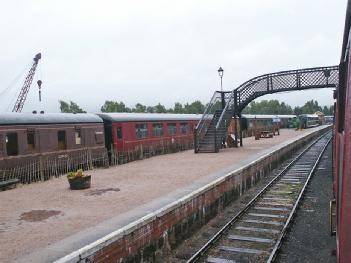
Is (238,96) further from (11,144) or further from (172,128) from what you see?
(11,144)

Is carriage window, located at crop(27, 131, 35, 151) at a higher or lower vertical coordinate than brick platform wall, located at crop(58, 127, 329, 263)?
higher

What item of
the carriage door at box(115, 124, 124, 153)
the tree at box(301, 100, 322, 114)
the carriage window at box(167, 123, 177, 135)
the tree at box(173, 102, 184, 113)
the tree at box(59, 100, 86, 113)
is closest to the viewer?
the carriage door at box(115, 124, 124, 153)

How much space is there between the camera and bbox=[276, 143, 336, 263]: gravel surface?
833cm

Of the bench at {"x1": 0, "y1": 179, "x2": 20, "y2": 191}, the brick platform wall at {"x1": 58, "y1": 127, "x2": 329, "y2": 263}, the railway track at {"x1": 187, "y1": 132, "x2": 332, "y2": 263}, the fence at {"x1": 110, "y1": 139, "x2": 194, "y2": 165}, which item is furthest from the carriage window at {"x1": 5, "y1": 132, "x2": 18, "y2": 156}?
the railway track at {"x1": 187, "y1": 132, "x2": 332, "y2": 263}

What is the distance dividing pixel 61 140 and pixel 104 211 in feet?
34.7

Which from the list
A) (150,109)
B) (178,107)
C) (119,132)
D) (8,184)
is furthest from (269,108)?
(8,184)

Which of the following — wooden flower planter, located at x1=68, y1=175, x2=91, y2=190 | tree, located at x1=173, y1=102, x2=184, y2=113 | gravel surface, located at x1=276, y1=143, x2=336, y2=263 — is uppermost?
tree, located at x1=173, y1=102, x2=184, y2=113

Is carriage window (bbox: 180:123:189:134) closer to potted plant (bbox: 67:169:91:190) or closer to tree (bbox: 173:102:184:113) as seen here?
potted plant (bbox: 67:169:91:190)

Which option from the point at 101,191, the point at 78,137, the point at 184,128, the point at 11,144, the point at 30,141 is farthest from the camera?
the point at 184,128

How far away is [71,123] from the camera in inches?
813

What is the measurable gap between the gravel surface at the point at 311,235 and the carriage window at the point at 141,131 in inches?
525

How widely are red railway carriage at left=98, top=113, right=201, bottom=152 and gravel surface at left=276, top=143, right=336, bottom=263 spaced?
12699 mm

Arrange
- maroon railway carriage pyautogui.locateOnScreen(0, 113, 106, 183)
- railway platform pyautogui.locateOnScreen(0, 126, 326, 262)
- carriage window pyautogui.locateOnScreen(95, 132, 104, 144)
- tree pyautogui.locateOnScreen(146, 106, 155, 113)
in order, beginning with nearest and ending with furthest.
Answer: railway platform pyautogui.locateOnScreen(0, 126, 326, 262), maroon railway carriage pyautogui.locateOnScreen(0, 113, 106, 183), carriage window pyautogui.locateOnScreen(95, 132, 104, 144), tree pyautogui.locateOnScreen(146, 106, 155, 113)

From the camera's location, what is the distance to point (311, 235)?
975cm
